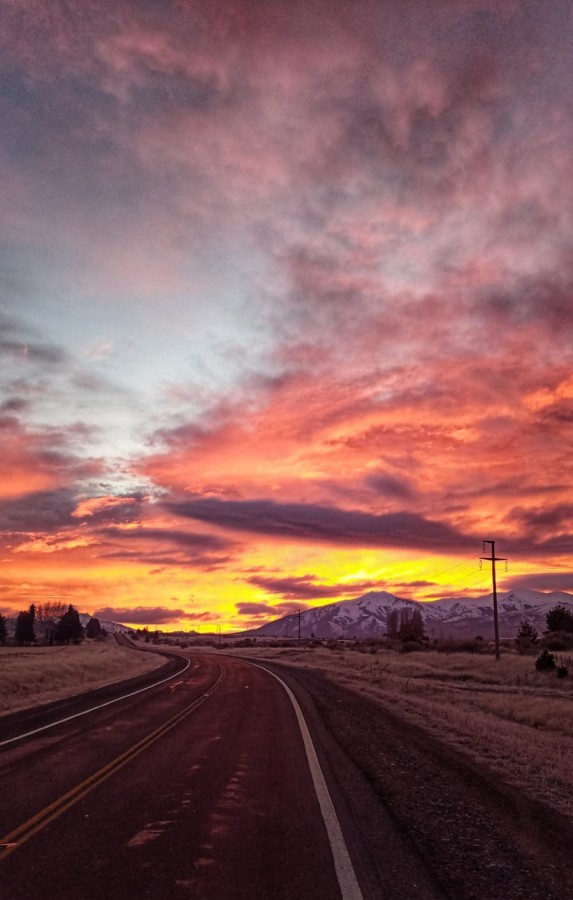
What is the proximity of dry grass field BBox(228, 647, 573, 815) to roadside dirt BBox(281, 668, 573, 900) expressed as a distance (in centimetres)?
84

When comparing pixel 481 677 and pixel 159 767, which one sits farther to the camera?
pixel 481 677

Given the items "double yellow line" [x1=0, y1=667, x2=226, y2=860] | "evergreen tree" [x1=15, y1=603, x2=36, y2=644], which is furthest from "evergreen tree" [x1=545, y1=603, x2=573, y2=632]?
"evergreen tree" [x1=15, y1=603, x2=36, y2=644]

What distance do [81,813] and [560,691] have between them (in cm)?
3201

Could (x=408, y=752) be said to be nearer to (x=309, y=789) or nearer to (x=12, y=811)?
(x=309, y=789)

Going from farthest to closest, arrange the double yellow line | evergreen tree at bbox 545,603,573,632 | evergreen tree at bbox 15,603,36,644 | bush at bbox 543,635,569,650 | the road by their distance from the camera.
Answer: evergreen tree at bbox 15,603,36,644 → evergreen tree at bbox 545,603,573,632 → bush at bbox 543,635,569,650 → the double yellow line → the road

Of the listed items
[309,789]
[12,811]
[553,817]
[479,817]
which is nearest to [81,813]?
[12,811]

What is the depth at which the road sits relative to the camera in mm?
5812

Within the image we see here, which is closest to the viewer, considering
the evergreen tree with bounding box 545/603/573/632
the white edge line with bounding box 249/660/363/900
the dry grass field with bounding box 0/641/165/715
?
the white edge line with bounding box 249/660/363/900

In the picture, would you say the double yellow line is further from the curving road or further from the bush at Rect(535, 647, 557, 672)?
→ the bush at Rect(535, 647, 557, 672)

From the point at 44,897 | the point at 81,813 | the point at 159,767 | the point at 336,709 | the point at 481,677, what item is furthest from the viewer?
the point at 481,677

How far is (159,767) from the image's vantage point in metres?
10.9

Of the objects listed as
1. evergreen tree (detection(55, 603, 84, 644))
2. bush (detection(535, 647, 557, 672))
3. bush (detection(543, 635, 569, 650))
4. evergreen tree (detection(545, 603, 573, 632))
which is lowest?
evergreen tree (detection(55, 603, 84, 644))

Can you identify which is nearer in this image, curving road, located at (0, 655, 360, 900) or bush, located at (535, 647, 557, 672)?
curving road, located at (0, 655, 360, 900)

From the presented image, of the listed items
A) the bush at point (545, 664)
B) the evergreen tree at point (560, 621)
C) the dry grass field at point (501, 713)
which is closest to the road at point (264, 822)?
the dry grass field at point (501, 713)
